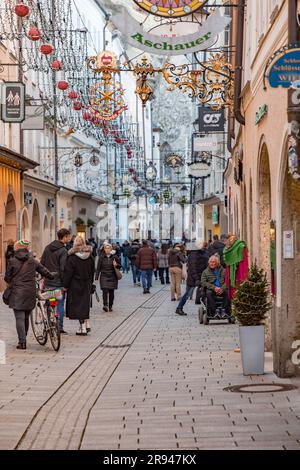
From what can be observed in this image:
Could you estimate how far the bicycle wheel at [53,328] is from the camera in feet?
53.3

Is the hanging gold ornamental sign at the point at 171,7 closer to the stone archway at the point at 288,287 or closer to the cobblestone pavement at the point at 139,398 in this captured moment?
the stone archway at the point at 288,287

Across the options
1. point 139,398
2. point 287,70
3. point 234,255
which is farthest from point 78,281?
point 287,70

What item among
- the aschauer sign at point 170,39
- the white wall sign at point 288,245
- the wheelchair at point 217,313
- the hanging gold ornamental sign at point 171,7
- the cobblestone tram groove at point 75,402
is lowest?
the cobblestone tram groove at point 75,402

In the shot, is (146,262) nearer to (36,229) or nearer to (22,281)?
(36,229)

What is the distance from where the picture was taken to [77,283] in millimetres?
18844

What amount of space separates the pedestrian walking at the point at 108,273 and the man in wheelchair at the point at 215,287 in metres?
4.45

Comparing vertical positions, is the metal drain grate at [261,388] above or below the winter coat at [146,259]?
below

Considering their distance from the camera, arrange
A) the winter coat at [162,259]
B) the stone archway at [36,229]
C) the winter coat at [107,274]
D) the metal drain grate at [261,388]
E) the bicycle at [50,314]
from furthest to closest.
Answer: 1. the stone archway at [36,229]
2. the winter coat at [162,259]
3. the winter coat at [107,274]
4. the bicycle at [50,314]
5. the metal drain grate at [261,388]

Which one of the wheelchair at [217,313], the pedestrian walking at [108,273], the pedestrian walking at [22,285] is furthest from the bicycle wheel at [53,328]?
the pedestrian walking at [108,273]

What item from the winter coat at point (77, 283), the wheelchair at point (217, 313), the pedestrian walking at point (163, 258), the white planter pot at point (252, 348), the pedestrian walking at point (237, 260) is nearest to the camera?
the white planter pot at point (252, 348)

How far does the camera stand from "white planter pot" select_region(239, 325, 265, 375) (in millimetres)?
12961

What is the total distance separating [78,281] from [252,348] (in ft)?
21.0

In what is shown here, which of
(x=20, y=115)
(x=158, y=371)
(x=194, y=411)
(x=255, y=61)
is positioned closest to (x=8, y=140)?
(x=20, y=115)
